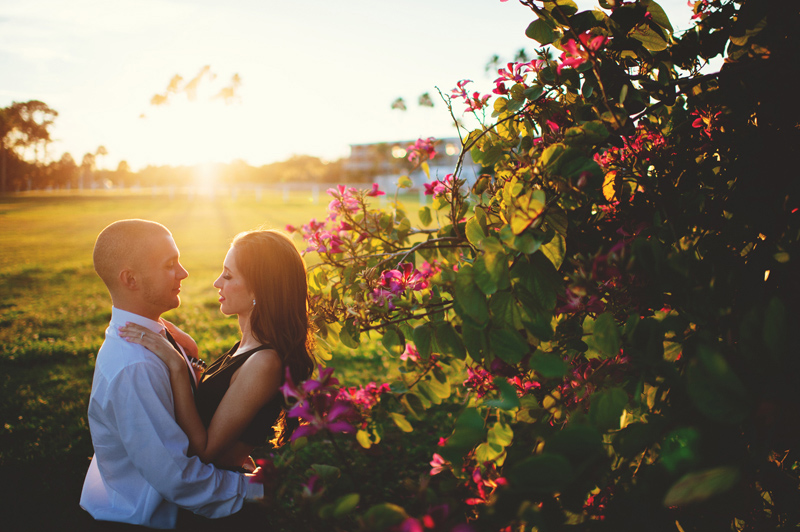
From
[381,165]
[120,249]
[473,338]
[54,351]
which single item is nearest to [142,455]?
[120,249]

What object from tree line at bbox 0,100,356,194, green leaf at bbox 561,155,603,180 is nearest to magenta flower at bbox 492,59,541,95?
green leaf at bbox 561,155,603,180

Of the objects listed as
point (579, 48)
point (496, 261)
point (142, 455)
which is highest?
point (579, 48)

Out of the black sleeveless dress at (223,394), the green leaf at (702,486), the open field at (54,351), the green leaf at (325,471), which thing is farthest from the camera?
the open field at (54,351)

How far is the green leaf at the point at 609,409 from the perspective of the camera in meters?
0.83

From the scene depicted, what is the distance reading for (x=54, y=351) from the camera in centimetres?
589

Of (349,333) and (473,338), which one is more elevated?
(473,338)

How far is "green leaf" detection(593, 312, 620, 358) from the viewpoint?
105 centimetres

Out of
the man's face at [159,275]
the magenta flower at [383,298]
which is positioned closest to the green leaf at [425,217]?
the magenta flower at [383,298]

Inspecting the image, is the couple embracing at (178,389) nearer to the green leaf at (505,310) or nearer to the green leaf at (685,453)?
the green leaf at (505,310)

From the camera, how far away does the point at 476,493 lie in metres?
1.42

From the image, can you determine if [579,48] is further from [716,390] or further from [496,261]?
[716,390]

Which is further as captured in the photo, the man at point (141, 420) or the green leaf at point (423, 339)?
the man at point (141, 420)

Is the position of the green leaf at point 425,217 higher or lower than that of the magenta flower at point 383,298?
higher

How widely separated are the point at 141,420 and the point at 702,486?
1792 millimetres
